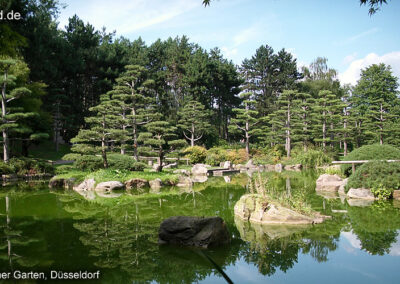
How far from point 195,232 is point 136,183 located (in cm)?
806

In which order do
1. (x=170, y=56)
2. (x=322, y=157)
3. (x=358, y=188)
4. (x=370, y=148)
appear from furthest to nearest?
1. (x=170, y=56)
2. (x=322, y=157)
3. (x=370, y=148)
4. (x=358, y=188)

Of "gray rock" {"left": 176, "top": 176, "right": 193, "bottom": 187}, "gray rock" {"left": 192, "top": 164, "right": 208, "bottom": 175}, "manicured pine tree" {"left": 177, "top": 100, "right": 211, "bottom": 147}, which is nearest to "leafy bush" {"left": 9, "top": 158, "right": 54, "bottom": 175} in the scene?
"gray rock" {"left": 176, "top": 176, "right": 193, "bottom": 187}

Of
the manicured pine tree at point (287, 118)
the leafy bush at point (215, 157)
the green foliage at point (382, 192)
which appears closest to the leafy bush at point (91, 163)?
the leafy bush at point (215, 157)

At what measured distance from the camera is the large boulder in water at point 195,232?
16.7 feet

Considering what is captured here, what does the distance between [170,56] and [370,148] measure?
2595 cm

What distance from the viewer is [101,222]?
6.73 metres

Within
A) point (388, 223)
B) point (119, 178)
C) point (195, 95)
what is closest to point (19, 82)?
point (119, 178)

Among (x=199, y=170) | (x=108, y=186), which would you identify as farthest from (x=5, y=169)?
(x=199, y=170)

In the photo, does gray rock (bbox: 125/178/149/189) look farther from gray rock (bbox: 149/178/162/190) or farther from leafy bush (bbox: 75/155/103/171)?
leafy bush (bbox: 75/155/103/171)

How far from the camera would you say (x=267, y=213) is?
6637 mm

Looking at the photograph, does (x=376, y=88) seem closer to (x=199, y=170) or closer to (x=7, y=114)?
(x=199, y=170)

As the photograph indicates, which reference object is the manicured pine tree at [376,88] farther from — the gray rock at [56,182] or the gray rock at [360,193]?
the gray rock at [56,182]

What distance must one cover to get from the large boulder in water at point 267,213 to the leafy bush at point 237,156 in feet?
52.6

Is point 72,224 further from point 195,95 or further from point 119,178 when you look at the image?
point 195,95
